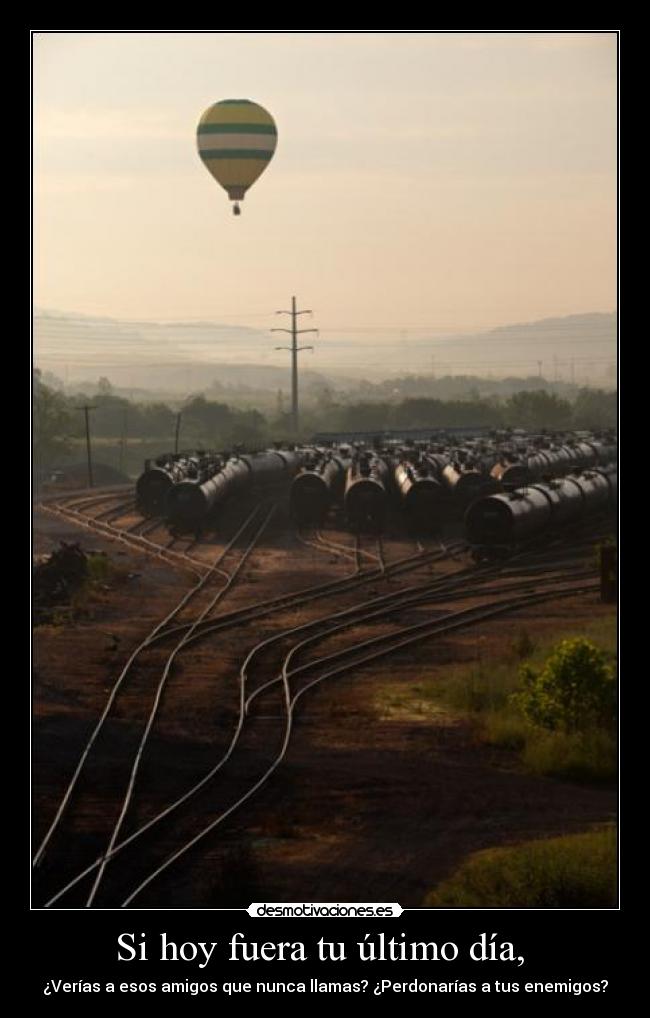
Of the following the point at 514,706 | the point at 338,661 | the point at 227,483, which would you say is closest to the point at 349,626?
the point at 338,661

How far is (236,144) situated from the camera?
59.8 metres

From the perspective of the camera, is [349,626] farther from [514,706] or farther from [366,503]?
[366,503]

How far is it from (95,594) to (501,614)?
36.5ft

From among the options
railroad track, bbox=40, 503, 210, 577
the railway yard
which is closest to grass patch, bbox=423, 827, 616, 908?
the railway yard

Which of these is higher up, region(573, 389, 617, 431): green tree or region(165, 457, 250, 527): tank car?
region(573, 389, 617, 431): green tree

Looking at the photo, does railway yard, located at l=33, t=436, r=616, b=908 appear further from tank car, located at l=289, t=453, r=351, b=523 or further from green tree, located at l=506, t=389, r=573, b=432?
green tree, located at l=506, t=389, r=573, b=432

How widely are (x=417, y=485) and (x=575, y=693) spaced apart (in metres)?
29.9

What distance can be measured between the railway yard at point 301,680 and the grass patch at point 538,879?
0.45 meters

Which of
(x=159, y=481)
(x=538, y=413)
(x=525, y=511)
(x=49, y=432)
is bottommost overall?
(x=525, y=511)

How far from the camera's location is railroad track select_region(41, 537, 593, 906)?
20859 millimetres

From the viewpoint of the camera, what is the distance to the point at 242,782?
2356 centimetres

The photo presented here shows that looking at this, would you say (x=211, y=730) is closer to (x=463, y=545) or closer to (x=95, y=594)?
(x=95, y=594)

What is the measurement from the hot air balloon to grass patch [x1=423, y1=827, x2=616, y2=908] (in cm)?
4309
